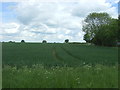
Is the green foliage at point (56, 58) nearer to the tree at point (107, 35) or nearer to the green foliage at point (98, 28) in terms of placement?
the tree at point (107, 35)

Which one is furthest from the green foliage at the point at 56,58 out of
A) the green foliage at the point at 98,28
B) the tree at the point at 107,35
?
the green foliage at the point at 98,28

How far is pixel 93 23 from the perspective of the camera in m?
92.1

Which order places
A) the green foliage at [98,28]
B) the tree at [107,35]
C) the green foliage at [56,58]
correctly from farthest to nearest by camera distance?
1. the green foliage at [98,28]
2. the tree at [107,35]
3. the green foliage at [56,58]

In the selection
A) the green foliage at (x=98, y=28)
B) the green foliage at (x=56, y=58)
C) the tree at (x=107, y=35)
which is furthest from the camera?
the green foliage at (x=98, y=28)

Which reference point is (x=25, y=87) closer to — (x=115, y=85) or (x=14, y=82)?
(x=14, y=82)

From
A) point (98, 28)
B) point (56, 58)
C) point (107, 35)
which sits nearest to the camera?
point (56, 58)

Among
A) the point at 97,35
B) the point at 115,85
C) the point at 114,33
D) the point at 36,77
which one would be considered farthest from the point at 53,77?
the point at 97,35

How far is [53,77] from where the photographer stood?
8484mm

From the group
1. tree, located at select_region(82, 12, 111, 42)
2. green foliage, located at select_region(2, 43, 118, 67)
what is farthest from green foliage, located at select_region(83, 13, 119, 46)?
green foliage, located at select_region(2, 43, 118, 67)

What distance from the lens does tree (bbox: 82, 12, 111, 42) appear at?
8938 centimetres

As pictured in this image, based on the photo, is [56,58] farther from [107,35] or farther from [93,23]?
[93,23]

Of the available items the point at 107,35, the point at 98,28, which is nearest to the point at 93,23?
the point at 98,28

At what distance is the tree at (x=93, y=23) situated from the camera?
3519 inches

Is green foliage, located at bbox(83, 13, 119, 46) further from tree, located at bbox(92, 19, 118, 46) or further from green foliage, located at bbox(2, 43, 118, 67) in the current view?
green foliage, located at bbox(2, 43, 118, 67)
